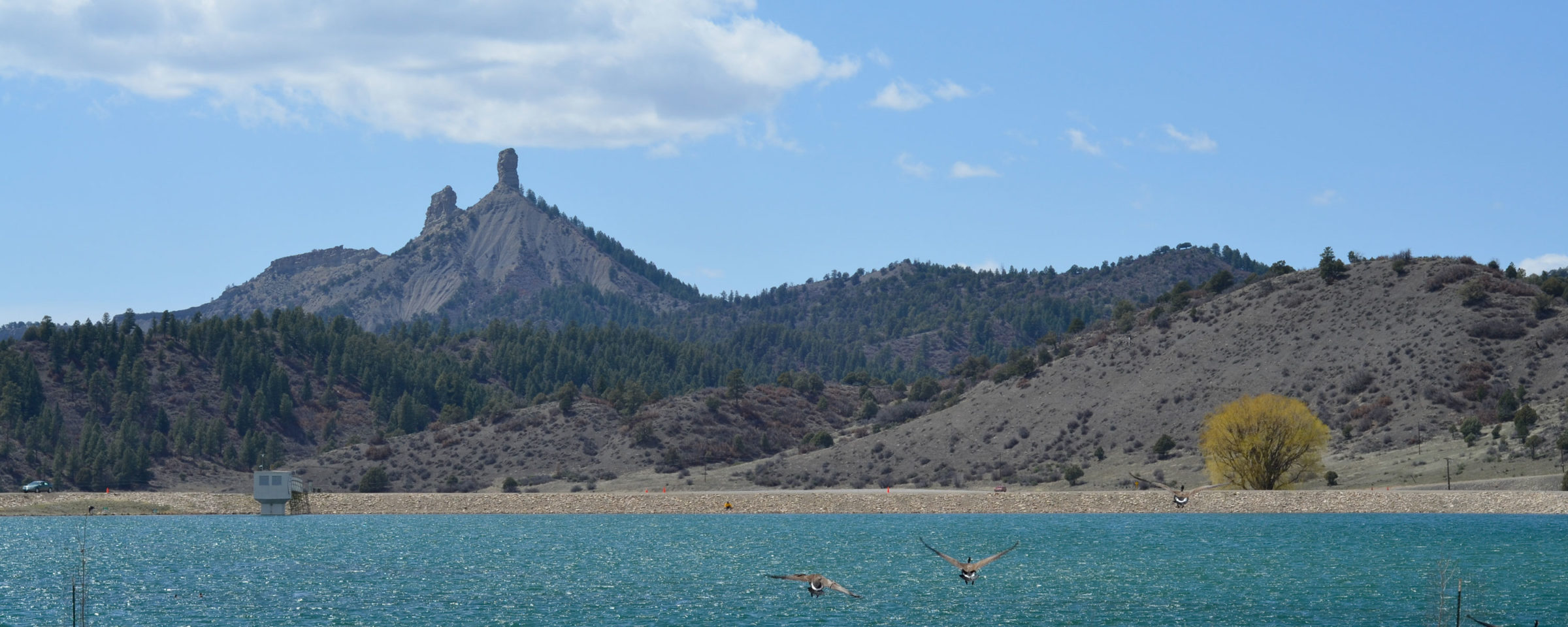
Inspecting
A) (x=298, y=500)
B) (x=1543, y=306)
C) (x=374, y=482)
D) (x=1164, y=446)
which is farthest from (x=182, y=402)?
(x=1543, y=306)

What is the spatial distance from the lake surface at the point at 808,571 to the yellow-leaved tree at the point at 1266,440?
7271mm

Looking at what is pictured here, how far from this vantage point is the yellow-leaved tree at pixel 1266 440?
98438mm

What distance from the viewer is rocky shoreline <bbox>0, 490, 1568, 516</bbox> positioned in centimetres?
8969

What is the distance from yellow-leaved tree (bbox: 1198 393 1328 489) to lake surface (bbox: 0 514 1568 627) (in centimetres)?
727

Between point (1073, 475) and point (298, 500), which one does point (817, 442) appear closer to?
point (1073, 475)

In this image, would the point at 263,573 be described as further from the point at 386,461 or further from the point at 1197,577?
the point at 386,461

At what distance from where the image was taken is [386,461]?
155m

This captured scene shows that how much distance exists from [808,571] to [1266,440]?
2008 inches

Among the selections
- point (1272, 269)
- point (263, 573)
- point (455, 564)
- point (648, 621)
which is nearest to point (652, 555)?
point (455, 564)

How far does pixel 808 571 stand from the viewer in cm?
6003

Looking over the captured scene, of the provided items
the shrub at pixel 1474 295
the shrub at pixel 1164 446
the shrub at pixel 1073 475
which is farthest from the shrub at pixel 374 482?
the shrub at pixel 1474 295

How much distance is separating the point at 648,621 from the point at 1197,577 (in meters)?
24.0

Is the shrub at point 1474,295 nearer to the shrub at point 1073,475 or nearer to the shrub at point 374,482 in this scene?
the shrub at point 1073,475

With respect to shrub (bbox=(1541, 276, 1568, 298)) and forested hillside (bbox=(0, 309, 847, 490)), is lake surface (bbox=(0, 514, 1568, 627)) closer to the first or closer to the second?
shrub (bbox=(1541, 276, 1568, 298))
